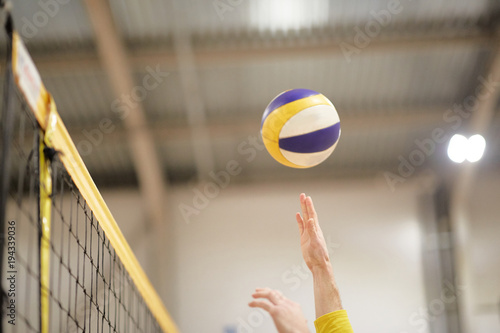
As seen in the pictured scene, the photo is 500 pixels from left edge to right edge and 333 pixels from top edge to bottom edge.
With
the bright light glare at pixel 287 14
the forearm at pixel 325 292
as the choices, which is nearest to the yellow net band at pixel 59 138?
the forearm at pixel 325 292

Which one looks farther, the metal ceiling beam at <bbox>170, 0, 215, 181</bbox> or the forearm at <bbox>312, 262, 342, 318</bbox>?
the metal ceiling beam at <bbox>170, 0, 215, 181</bbox>

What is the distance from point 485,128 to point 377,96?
1.95m

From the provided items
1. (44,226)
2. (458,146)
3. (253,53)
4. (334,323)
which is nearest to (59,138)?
(44,226)

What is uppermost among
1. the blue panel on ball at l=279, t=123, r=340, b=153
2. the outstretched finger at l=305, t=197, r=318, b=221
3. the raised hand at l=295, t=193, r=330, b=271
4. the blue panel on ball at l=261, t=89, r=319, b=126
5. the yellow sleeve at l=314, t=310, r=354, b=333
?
the blue panel on ball at l=261, t=89, r=319, b=126

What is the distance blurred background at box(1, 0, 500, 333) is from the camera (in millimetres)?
8805

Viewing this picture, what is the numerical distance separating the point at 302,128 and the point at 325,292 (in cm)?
222

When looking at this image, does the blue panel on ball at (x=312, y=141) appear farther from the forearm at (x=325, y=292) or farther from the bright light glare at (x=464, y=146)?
the bright light glare at (x=464, y=146)

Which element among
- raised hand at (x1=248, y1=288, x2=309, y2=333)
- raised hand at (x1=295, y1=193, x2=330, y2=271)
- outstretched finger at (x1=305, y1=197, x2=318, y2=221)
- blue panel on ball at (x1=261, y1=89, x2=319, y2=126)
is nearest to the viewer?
raised hand at (x1=248, y1=288, x2=309, y2=333)

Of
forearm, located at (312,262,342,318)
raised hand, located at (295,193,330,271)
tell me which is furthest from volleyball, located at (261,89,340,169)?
forearm, located at (312,262,342,318)

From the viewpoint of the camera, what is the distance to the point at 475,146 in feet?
30.0

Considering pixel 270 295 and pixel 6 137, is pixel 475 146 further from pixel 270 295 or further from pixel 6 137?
pixel 6 137

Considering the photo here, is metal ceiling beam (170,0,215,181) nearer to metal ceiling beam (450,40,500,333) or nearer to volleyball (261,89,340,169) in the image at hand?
volleyball (261,89,340,169)

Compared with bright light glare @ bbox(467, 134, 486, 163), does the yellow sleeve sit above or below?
below

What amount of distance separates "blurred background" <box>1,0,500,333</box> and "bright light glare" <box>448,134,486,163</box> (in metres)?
0.09
